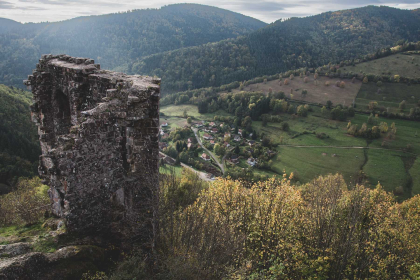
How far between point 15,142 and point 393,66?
521ft

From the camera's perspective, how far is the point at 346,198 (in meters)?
24.1

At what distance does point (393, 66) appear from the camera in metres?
132

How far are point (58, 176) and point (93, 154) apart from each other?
4.16 ft

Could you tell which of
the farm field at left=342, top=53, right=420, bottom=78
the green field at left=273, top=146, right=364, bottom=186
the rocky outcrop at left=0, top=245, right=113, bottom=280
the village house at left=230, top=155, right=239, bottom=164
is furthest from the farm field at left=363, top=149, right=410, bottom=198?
the rocky outcrop at left=0, top=245, right=113, bottom=280

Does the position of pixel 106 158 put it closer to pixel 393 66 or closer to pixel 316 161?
pixel 316 161

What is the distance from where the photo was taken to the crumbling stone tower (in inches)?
324

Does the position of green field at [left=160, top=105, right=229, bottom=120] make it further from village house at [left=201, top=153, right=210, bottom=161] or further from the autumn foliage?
the autumn foliage

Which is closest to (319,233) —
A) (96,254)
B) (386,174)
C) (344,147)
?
(96,254)

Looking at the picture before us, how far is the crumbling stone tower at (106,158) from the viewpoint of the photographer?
8.24 meters

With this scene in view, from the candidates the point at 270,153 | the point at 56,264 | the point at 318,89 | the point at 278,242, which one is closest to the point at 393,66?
the point at 318,89

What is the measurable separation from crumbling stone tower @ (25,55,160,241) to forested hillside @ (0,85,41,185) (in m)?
45.2

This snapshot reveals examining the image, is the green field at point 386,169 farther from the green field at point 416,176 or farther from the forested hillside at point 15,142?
the forested hillside at point 15,142

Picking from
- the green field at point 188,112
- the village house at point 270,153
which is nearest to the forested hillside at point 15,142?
the village house at point 270,153

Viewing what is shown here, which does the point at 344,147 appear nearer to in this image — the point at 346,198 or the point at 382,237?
the point at 346,198
